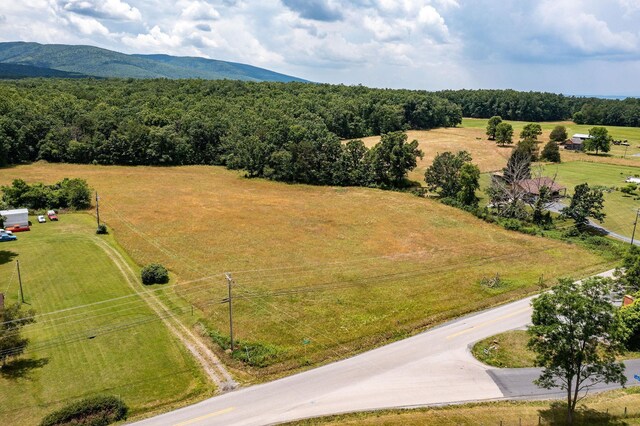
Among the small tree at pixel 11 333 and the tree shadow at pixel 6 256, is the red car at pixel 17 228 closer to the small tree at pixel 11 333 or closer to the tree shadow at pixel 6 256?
the tree shadow at pixel 6 256

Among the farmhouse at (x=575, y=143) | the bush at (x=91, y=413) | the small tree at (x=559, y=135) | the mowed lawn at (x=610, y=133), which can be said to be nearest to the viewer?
the bush at (x=91, y=413)

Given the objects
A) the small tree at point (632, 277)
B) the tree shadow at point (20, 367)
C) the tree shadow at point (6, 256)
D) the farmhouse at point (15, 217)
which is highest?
the small tree at point (632, 277)

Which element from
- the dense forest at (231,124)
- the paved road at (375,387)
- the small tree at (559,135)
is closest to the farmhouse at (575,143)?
the small tree at (559,135)

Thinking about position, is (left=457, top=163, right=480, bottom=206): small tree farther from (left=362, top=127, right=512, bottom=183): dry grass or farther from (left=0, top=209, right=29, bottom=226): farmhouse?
(left=0, top=209, right=29, bottom=226): farmhouse

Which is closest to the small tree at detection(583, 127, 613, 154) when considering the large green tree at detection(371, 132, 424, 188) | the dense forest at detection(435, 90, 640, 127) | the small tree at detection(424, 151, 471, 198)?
the dense forest at detection(435, 90, 640, 127)

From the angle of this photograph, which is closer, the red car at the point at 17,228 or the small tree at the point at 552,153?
the red car at the point at 17,228

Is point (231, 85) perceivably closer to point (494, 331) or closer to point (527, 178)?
point (527, 178)

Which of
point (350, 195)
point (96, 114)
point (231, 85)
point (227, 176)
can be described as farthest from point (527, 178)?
point (231, 85)

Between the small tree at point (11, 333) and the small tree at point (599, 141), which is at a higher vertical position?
the small tree at point (599, 141)
